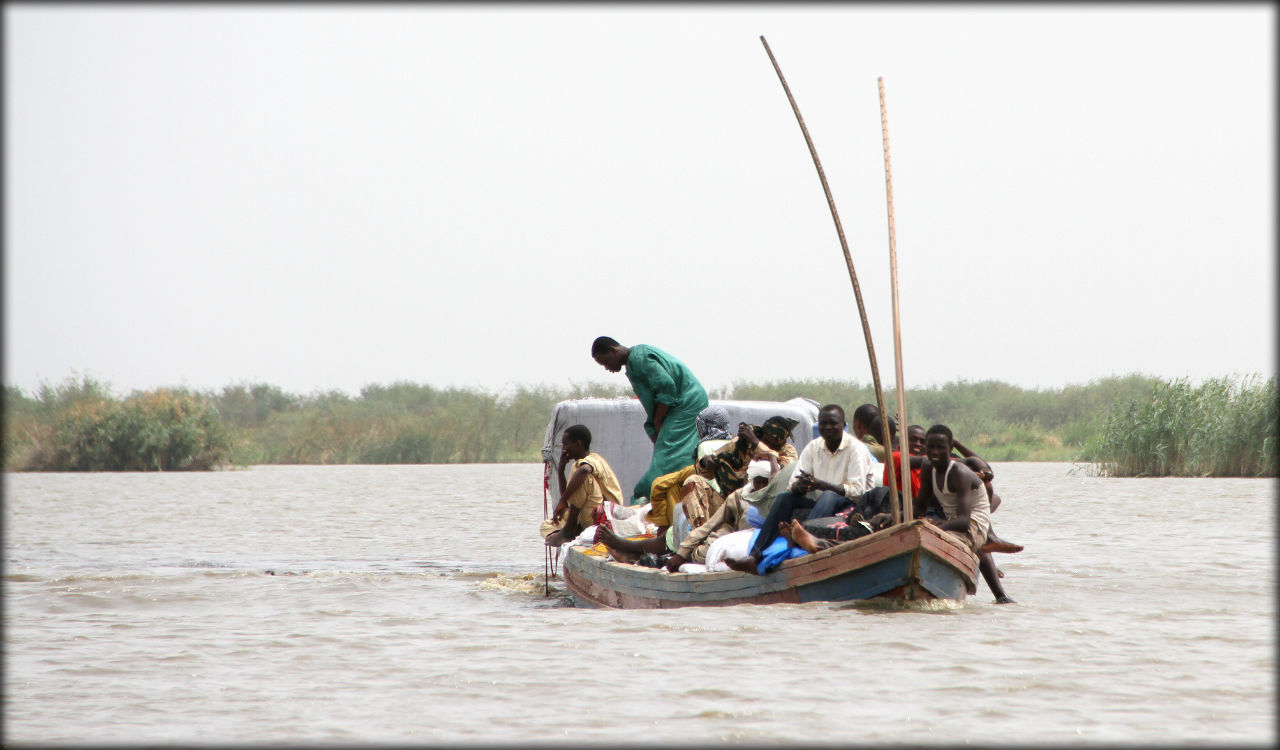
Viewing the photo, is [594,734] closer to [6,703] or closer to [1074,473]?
[6,703]

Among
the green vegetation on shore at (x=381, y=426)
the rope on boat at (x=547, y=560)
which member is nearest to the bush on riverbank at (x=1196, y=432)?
the green vegetation on shore at (x=381, y=426)

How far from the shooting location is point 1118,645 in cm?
645

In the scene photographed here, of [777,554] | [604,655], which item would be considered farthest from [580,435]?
[604,655]

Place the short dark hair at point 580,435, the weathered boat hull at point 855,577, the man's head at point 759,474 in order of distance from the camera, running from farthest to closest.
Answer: the short dark hair at point 580,435
the man's head at point 759,474
the weathered boat hull at point 855,577

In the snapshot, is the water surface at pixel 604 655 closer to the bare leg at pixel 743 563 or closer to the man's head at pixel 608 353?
the bare leg at pixel 743 563

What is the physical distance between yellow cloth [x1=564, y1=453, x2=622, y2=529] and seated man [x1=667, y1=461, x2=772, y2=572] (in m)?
1.33

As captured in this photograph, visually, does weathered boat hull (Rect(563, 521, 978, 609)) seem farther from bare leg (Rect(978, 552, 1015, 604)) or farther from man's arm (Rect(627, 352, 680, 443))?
man's arm (Rect(627, 352, 680, 443))

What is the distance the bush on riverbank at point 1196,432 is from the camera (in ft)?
61.5

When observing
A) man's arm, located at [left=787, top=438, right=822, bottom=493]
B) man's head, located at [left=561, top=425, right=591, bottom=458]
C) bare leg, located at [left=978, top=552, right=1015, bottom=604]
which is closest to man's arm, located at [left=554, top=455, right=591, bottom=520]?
man's head, located at [left=561, top=425, right=591, bottom=458]

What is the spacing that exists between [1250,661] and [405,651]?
4311 millimetres

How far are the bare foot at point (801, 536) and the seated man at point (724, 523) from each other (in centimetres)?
44

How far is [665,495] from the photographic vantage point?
27.3 feet

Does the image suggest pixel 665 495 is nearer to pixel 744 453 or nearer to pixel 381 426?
pixel 744 453

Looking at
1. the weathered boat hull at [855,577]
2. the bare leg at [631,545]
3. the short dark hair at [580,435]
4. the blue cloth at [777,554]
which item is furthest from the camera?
the short dark hair at [580,435]
